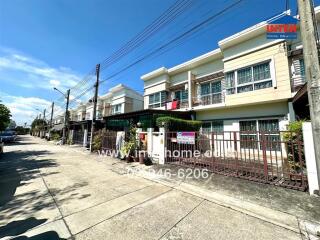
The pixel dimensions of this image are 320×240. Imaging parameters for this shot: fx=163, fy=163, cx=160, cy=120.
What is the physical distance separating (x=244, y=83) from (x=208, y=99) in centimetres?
346

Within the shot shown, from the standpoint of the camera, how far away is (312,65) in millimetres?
3465

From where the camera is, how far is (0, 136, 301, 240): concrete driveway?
327 cm

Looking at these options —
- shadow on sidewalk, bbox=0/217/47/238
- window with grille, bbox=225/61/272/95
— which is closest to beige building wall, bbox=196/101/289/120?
window with grille, bbox=225/61/272/95

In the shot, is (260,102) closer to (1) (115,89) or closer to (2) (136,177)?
(2) (136,177)

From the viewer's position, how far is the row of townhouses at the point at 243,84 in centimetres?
964

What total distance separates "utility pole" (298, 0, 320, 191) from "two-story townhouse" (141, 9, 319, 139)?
706 cm

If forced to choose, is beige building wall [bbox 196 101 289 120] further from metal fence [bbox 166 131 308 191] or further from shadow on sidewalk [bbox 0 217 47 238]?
shadow on sidewalk [bbox 0 217 47 238]

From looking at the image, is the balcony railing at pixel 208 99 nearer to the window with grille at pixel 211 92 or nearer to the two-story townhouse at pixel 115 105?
the window with grille at pixel 211 92

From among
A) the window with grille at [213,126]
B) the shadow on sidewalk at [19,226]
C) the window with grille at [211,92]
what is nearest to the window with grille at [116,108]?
the window with grille at [211,92]

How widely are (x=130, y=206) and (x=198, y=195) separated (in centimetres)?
220

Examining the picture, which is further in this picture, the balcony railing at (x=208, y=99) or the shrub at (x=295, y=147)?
the balcony railing at (x=208, y=99)

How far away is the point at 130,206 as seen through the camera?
4.47 metres

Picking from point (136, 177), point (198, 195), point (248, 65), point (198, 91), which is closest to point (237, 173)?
point (198, 195)

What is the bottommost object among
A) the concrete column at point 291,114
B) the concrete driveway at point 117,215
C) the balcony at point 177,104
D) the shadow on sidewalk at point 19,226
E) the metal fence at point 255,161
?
the shadow on sidewalk at point 19,226
